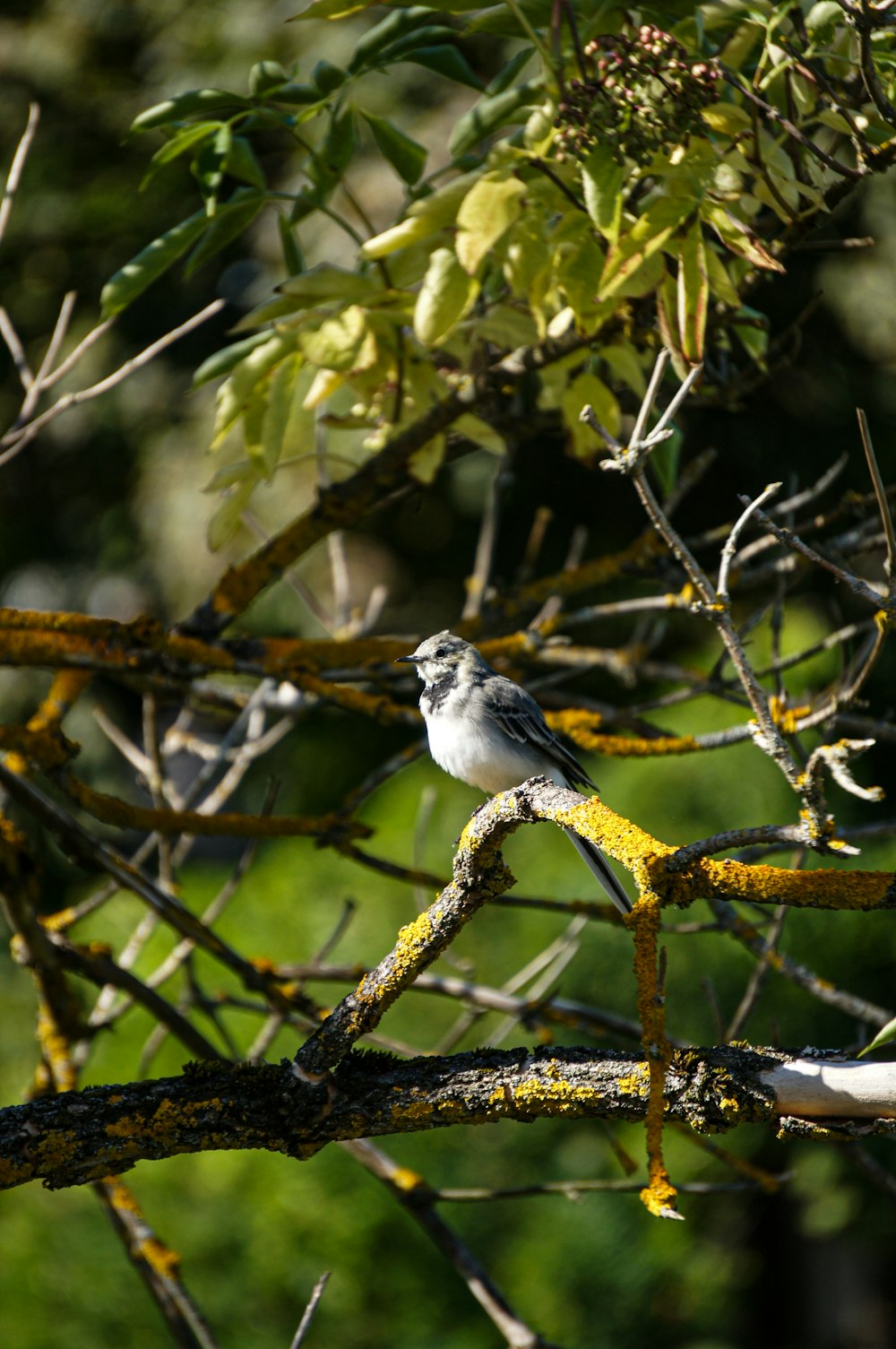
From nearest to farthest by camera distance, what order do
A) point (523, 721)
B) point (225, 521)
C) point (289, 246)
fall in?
point (289, 246), point (225, 521), point (523, 721)

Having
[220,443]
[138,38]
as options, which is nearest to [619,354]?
[220,443]

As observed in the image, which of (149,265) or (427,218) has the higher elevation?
(149,265)

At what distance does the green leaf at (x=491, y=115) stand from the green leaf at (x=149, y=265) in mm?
466

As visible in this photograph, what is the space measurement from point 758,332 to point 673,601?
0.56 meters

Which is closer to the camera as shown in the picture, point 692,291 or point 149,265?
point 692,291

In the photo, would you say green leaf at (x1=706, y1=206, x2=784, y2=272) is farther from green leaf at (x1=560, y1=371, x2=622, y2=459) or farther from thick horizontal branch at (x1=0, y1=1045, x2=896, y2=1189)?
thick horizontal branch at (x1=0, y1=1045, x2=896, y2=1189)

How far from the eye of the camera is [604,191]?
5.89ft

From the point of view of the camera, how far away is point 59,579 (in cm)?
581

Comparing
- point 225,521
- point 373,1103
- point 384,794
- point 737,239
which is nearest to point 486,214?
point 737,239

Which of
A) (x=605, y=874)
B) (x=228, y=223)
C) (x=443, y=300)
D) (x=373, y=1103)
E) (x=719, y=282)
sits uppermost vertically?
(x=228, y=223)

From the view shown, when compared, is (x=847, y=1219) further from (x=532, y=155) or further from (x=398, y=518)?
(x=532, y=155)

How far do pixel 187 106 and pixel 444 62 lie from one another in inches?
17.9

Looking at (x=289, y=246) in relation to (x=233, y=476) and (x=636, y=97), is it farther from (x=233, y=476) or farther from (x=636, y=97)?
(x=636, y=97)

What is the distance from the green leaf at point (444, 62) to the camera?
7.29 feet
